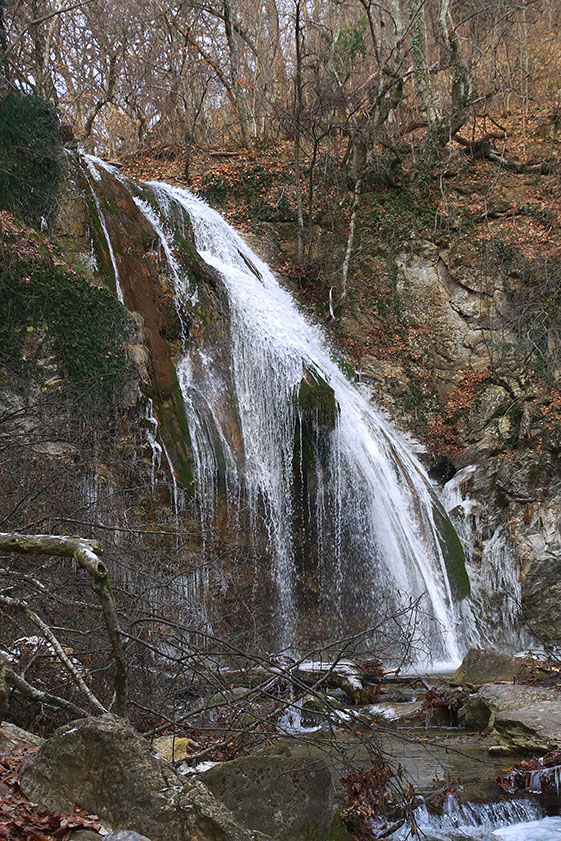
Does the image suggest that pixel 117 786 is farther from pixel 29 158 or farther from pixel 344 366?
pixel 344 366

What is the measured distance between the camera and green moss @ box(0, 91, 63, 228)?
10.3m

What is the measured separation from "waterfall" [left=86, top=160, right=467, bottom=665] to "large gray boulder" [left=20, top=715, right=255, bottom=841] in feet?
23.7

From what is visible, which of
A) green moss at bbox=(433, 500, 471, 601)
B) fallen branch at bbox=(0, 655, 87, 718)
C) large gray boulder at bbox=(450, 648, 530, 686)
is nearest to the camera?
fallen branch at bbox=(0, 655, 87, 718)

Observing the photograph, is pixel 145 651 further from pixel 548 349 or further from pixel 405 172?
pixel 405 172

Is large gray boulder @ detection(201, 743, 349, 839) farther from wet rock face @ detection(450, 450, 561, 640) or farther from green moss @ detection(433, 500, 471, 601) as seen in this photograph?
wet rock face @ detection(450, 450, 561, 640)

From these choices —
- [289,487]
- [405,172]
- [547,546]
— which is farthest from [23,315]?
[405,172]

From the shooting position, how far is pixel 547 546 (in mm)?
12094

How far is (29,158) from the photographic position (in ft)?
34.4

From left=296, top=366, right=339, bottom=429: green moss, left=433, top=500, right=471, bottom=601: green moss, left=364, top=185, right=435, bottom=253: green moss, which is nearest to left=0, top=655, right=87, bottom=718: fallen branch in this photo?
left=296, top=366, right=339, bottom=429: green moss

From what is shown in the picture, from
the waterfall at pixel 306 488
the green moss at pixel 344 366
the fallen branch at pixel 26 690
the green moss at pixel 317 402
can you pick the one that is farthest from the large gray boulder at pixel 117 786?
the green moss at pixel 344 366

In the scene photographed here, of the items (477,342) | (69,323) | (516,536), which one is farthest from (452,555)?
(69,323)

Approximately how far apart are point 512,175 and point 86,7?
13.0 meters

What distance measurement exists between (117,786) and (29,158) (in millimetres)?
10001

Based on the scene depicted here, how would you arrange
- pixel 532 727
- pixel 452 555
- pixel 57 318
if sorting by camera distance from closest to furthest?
pixel 532 727 → pixel 57 318 → pixel 452 555
